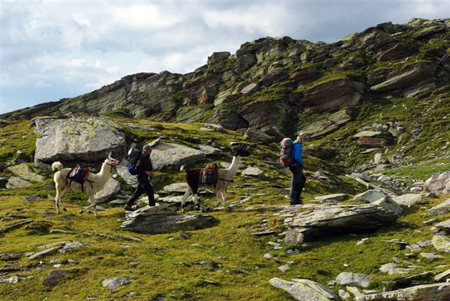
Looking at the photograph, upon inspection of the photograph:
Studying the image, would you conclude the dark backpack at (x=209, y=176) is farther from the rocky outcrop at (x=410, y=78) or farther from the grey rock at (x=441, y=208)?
the rocky outcrop at (x=410, y=78)

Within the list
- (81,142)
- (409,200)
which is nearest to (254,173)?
(409,200)

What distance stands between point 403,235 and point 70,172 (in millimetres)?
16144

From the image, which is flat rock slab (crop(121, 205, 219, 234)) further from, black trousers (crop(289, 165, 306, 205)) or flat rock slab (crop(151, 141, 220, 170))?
flat rock slab (crop(151, 141, 220, 170))

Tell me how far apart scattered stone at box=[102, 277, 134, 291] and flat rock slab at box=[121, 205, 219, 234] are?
6.11 m

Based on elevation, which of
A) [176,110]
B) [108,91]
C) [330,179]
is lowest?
[330,179]

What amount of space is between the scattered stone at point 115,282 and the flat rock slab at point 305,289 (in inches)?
166

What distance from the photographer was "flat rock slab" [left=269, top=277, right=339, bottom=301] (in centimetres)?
915

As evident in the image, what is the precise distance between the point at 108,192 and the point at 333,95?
298 feet

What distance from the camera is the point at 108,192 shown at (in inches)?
941

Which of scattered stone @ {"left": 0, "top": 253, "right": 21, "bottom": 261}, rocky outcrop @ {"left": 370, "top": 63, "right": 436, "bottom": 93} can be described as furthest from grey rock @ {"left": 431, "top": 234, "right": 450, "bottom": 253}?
rocky outcrop @ {"left": 370, "top": 63, "right": 436, "bottom": 93}

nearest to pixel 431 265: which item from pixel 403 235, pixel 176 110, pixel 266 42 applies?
pixel 403 235

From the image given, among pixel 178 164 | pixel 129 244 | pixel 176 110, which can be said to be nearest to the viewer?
pixel 129 244

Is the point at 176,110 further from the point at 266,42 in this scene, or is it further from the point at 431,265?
the point at 431,265

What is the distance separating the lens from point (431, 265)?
10.1 meters
